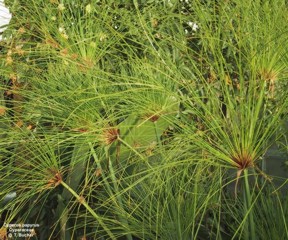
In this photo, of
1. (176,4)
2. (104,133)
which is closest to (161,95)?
(104,133)

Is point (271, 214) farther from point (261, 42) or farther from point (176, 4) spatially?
point (176, 4)

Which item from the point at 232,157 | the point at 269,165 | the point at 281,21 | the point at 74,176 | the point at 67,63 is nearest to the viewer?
the point at 232,157

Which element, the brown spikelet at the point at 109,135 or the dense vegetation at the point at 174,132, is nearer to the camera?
the dense vegetation at the point at 174,132

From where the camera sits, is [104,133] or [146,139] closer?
[104,133]

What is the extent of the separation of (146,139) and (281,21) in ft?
1.89

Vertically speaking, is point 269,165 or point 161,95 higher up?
point 161,95

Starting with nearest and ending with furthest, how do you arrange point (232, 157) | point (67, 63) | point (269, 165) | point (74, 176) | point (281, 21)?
point (232, 157) → point (281, 21) → point (67, 63) → point (74, 176) → point (269, 165)

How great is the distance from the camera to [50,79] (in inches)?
61.7

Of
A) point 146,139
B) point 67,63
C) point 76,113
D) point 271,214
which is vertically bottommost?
point 271,214

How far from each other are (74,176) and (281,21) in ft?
2.84

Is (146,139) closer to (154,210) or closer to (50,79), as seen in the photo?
(154,210)

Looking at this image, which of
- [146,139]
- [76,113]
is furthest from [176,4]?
[76,113]

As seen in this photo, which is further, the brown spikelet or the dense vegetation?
the brown spikelet

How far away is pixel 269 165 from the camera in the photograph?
280 centimetres
